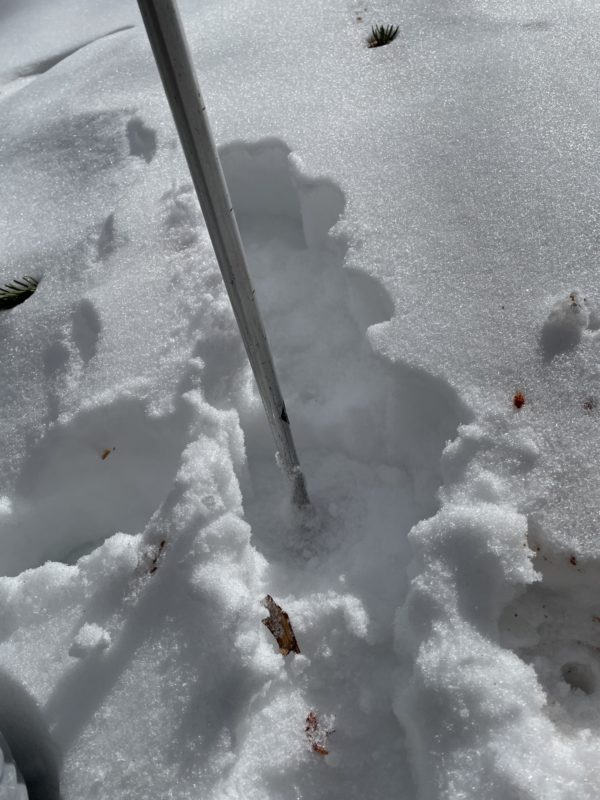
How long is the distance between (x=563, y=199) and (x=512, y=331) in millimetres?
392

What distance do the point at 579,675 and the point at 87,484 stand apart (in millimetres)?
1121

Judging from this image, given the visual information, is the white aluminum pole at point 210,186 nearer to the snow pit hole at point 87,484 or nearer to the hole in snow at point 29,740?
the snow pit hole at point 87,484

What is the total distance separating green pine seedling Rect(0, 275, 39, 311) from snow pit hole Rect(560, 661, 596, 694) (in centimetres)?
159

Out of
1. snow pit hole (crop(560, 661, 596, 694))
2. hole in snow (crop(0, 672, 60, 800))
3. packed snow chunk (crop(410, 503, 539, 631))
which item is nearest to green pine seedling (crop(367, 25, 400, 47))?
packed snow chunk (crop(410, 503, 539, 631))

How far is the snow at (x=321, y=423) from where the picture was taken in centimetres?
122

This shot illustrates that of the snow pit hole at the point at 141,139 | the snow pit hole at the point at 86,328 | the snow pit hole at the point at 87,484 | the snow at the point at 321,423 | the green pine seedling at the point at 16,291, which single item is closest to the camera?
the snow at the point at 321,423

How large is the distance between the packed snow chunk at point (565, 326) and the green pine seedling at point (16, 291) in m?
1.35

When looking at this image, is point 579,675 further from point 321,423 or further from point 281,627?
point 321,423

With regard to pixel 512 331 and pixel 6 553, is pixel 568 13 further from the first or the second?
pixel 6 553

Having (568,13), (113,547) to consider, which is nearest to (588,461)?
(113,547)

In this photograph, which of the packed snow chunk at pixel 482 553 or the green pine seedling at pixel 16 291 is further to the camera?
the green pine seedling at pixel 16 291

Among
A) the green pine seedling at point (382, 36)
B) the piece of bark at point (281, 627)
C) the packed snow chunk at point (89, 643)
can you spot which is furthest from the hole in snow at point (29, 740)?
the green pine seedling at point (382, 36)

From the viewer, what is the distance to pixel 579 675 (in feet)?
4.06

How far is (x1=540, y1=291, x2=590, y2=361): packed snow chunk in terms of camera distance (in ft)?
4.72
